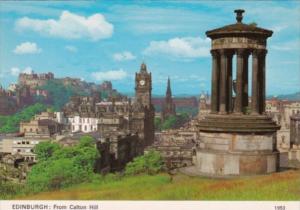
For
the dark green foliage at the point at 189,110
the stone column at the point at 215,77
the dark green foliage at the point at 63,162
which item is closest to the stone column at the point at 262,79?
the stone column at the point at 215,77

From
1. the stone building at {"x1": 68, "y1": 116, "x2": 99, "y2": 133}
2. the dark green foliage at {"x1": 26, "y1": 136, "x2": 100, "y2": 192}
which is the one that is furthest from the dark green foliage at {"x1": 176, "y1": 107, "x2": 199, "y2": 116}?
the dark green foliage at {"x1": 26, "y1": 136, "x2": 100, "y2": 192}

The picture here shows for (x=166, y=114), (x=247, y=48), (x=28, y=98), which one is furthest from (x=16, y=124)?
(x=247, y=48)

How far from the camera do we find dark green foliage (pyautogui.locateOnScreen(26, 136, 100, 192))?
32.4 metres

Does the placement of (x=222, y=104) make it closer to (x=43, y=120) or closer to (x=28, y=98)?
(x=43, y=120)

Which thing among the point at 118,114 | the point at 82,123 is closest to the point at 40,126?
the point at 118,114

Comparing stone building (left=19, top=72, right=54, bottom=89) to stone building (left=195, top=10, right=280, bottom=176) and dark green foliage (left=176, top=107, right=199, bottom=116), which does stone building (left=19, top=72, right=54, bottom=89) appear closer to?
stone building (left=195, top=10, right=280, bottom=176)

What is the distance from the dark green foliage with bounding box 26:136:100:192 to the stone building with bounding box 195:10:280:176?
1366 centimetres

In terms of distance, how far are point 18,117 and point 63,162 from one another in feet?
134

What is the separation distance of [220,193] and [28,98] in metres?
74.9

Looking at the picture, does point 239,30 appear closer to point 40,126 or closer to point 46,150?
point 46,150

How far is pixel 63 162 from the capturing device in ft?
124

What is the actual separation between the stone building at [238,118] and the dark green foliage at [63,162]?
1366 centimetres

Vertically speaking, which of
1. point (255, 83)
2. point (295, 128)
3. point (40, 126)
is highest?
point (255, 83)

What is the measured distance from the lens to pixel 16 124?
75.4 metres
